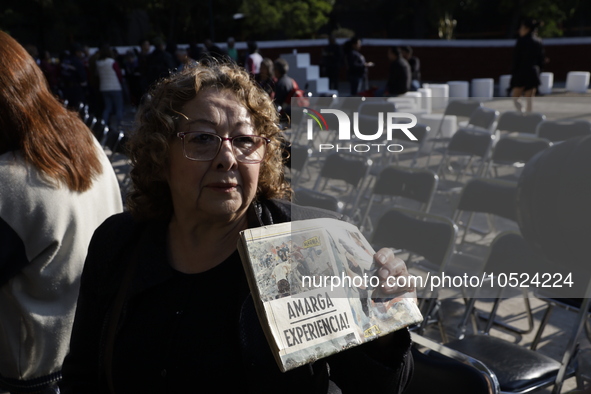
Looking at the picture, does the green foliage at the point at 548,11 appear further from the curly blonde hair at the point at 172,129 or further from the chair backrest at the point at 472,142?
the curly blonde hair at the point at 172,129

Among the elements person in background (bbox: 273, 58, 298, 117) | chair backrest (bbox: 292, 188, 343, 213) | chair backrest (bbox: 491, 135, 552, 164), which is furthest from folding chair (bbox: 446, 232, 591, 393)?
person in background (bbox: 273, 58, 298, 117)

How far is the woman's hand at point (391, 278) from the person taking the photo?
124cm

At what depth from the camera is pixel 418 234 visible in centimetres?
358

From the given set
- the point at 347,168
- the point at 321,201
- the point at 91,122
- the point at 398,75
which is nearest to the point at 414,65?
the point at 398,75

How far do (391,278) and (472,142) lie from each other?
5.42 m

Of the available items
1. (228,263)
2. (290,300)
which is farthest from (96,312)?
(290,300)

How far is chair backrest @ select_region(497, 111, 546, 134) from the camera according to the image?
712 centimetres

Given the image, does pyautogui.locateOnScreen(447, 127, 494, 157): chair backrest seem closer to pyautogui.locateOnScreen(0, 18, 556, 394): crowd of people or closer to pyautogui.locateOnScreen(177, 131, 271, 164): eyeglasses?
pyautogui.locateOnScreen(0, 18, 556, 394): crowd of people

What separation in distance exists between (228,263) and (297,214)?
9.1 inches

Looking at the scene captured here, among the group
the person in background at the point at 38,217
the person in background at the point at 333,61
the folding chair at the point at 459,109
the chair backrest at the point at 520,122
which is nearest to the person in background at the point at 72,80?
the folding chair at the point at 459,109

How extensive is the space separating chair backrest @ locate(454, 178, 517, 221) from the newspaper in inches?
122

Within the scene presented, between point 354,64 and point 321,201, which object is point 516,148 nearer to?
point 321,201

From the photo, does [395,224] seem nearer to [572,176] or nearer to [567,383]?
[567,383]

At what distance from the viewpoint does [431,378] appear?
2234 millimetres
